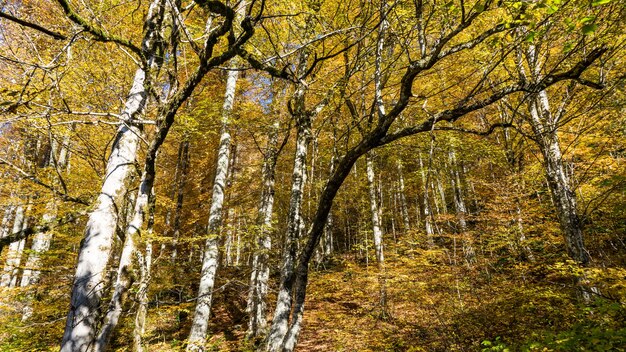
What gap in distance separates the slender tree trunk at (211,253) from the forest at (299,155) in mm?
60

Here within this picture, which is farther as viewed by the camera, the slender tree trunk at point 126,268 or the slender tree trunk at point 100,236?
the slender tree trunk at point 100,236

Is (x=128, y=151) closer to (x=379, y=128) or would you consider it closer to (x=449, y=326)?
(x=379, y=128)

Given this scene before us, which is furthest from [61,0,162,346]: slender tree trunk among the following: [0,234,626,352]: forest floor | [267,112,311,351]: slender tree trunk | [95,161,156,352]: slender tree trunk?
[0,234,626,352]: forest floor

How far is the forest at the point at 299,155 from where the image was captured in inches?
119

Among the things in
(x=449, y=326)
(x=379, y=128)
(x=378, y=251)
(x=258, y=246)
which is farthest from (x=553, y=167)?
(x=258, y=246)

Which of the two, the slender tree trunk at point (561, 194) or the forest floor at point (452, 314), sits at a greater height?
the slender tree trunk at point (561, 194)

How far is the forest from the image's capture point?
119 inches

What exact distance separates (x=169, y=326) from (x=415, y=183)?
17.0 meters

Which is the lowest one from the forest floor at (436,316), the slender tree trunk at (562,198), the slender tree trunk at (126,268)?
the forest floor at (436,316)

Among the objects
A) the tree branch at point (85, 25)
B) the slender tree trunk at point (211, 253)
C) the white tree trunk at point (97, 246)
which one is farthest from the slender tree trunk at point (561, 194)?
the white tree trunk at point (97, 246)

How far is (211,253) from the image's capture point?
7316 millimetres

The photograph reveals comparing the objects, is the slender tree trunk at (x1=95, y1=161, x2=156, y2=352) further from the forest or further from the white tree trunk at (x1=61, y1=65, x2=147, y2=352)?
the white tree trunk at (x1=61, y1=65, x2=147, y2=352)

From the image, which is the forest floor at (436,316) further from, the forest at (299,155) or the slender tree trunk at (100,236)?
the slender tree trunk at (100,236)

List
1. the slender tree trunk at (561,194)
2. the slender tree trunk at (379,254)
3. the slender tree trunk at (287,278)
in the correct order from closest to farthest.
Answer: the slender tree trunk at (287,278)
the slender tree trunk at (561,194)
the slender tree trunk at (379,254)
